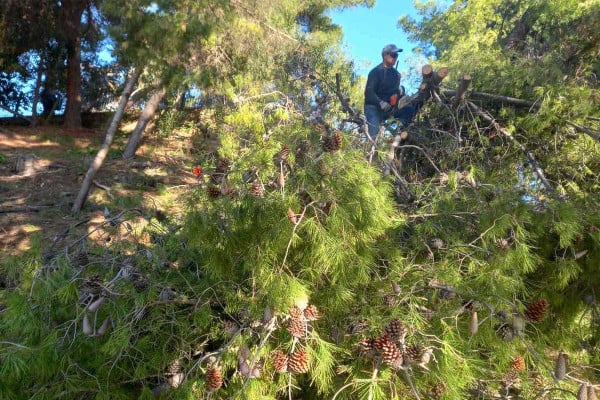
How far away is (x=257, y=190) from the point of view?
1673 mm

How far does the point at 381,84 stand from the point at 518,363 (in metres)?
3.14

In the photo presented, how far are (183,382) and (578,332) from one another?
2.05 meters

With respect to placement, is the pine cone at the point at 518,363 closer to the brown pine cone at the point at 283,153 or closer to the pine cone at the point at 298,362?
the pine cone at the point at 298,362

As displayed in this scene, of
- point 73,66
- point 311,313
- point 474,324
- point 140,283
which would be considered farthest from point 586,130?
point 73,66

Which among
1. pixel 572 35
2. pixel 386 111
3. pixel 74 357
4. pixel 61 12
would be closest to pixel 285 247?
pixel 74 357

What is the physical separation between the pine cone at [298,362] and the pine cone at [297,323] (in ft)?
0.23

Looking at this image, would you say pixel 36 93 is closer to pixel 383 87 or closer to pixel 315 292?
pixel 383 87

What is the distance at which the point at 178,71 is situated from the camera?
595 cm

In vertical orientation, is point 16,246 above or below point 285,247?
below

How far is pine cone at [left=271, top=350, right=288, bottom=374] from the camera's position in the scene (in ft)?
5.13

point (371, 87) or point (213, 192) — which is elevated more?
point (371, 87)

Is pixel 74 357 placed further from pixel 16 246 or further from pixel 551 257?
pixel 16 246

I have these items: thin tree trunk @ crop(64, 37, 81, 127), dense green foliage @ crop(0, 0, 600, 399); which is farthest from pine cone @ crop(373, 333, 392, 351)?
thin tree trunk @ crop(64, 37, 81, 127)

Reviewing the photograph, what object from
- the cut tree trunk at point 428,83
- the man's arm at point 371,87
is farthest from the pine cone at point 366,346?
the man's arm at point 371,87
